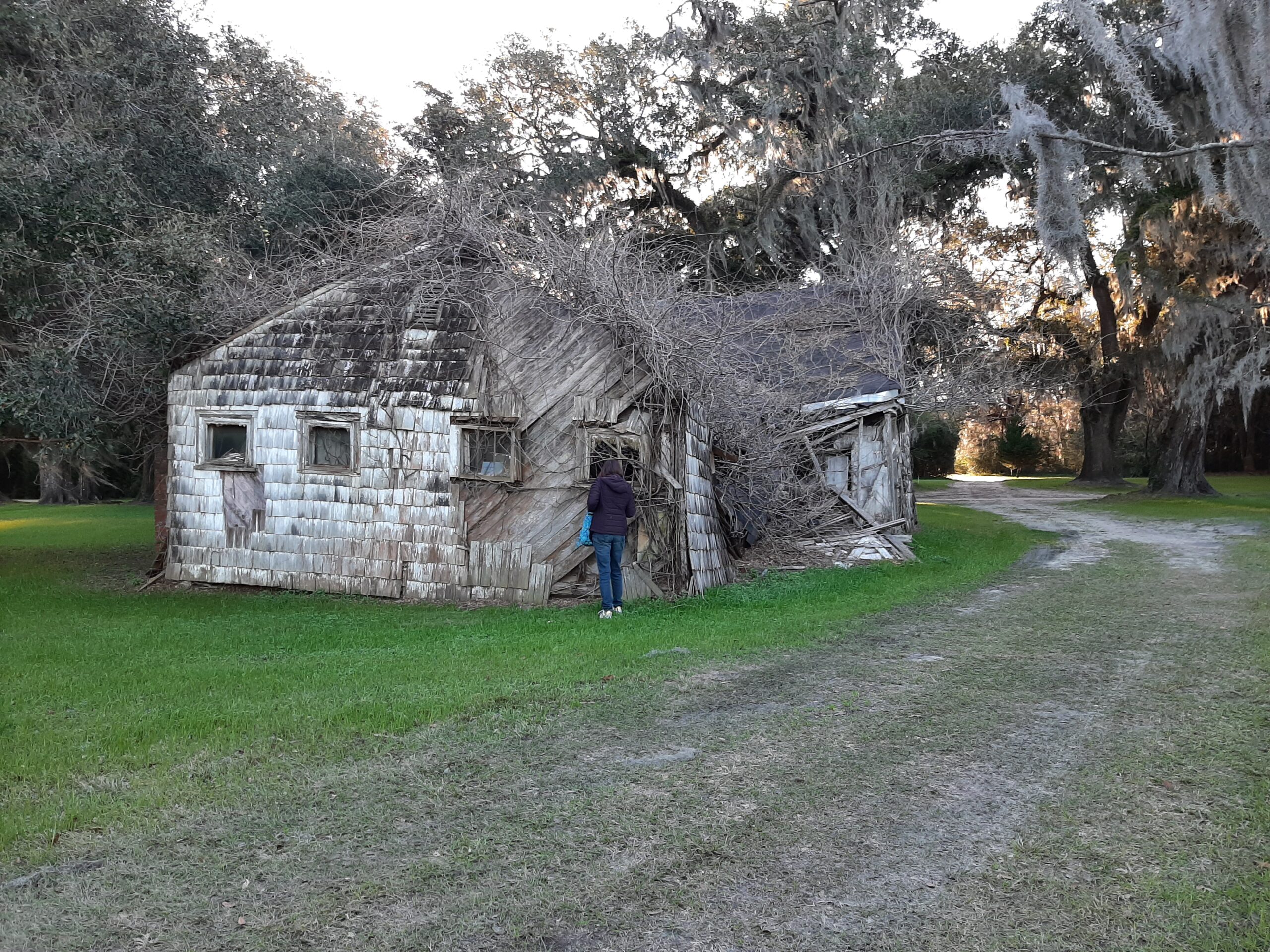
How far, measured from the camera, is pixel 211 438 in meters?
13.2

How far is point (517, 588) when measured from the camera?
11617mm

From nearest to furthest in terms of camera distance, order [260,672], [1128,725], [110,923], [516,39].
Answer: [110,923], [1128,725], [260,672], [516,39]

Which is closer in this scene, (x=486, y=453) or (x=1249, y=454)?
(x=486, y=453)

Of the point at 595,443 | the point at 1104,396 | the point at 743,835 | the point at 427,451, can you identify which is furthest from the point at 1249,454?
the point at 743,835

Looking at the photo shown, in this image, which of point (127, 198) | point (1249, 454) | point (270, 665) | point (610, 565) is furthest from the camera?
point (1249, 454)

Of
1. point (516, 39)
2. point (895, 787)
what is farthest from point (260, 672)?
point (516, 39)

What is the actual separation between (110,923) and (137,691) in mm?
3851

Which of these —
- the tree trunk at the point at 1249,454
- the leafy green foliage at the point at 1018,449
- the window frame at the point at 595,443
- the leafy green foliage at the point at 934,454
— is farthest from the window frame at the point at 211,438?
the leafy green foliage at the point at 1018,449

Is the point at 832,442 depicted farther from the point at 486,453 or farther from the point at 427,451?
the point at 427,451

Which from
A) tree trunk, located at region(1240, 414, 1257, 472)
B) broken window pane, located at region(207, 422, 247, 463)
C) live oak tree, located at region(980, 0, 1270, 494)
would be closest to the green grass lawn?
broken window pane, located at region(207, 422, 247, 463)

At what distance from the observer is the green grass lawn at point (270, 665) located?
512 centimetres

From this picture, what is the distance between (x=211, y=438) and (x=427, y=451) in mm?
3564

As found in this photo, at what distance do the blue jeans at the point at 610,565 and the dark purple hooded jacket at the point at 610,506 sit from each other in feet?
0.23

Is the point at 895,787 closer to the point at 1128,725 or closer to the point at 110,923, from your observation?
the point at 1128,725
